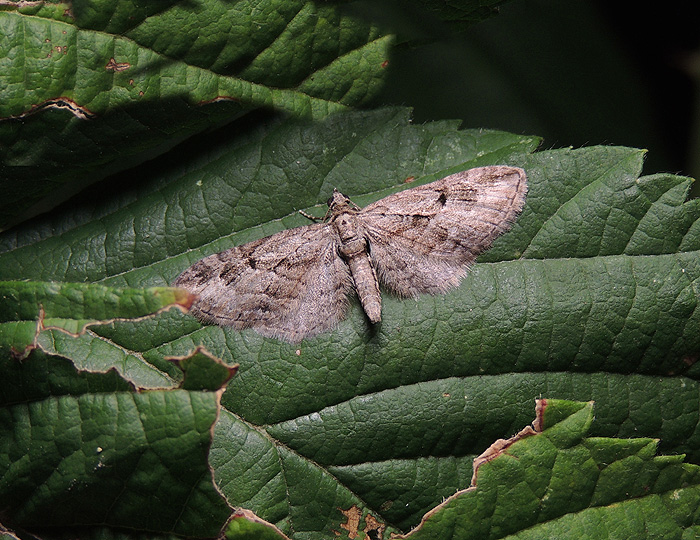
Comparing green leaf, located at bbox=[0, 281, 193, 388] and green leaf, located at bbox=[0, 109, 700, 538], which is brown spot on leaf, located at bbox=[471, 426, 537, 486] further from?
green leaf, located at bbox=[0, 281, 193, 388]

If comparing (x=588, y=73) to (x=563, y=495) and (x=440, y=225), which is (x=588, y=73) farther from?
(x=563, y=495)

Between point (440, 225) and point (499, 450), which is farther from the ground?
point (440, 225)

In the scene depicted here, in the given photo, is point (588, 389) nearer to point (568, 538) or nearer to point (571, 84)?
point (568, 538)

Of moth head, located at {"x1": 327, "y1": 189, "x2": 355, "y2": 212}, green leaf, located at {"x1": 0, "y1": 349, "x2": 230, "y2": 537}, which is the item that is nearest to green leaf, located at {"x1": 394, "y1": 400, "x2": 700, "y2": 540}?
green leaf, located at {"x1": 0, "y1": 349, "x2": 230, "y2": 537}

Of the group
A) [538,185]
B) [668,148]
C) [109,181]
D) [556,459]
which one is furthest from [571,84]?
[109,181]

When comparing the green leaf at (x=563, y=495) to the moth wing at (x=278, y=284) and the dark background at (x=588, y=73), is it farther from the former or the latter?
the dark background at (x=588, y=73)

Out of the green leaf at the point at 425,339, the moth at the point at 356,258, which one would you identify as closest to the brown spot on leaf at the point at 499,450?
the green leaf at the point at 425,339

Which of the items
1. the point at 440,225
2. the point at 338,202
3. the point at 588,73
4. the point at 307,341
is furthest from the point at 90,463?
the point at 588,73
